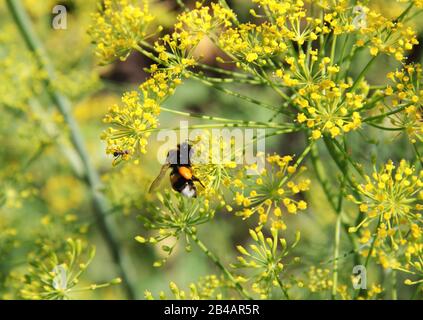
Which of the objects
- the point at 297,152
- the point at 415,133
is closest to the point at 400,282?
the point at 297,152

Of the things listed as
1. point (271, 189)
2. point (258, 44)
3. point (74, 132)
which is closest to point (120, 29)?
point (258, 44)

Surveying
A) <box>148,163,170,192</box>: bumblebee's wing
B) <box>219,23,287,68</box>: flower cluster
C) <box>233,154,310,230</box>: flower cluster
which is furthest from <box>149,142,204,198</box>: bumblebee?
<box>219,23,287,68</box>: flower cluster

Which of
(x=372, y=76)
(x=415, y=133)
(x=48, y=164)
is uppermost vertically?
(x=372, y=76)

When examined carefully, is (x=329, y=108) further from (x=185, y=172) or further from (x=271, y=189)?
(x=185, y=172)

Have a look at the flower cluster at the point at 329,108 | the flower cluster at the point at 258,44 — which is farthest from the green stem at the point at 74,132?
the flower cluster at the point at 329,108

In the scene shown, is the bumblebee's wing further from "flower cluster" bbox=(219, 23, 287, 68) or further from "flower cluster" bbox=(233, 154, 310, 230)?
"flower cluster" bbox=(219, 23, 287, 68)

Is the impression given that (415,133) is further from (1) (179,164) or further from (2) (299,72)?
(1) (179,164)
